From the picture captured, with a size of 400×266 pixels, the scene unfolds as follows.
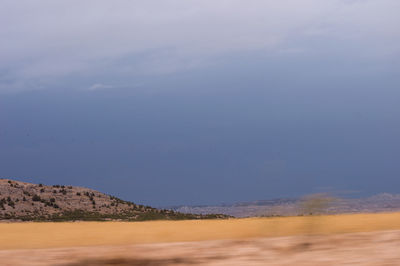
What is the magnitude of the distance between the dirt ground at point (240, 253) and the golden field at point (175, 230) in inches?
Result: 30.5

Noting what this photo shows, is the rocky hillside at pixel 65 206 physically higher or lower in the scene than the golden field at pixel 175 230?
higher

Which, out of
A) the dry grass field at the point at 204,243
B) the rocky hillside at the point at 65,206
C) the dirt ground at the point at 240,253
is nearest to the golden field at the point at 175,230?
the dry grass field at the point at 204,243

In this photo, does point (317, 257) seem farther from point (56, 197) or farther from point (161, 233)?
point (56, 197)

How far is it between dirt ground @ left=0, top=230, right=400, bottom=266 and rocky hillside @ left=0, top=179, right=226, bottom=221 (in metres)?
21.8

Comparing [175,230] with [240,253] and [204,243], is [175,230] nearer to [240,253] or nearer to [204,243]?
[204,243]

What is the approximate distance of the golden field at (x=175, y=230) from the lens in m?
9.64

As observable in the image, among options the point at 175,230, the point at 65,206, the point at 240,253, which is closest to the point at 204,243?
the point at 240,253

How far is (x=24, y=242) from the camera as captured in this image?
9.74m

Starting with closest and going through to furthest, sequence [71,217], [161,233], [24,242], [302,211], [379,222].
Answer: [302,211] → [24,242] → [161,233] → [379,222] → [71,217]

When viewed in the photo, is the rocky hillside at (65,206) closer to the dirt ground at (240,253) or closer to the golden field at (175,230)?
the golden field at (175,230)

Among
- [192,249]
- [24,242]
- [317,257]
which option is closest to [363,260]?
[317,257]

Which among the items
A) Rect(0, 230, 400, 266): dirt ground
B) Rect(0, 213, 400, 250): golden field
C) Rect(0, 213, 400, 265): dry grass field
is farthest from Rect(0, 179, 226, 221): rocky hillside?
Rect(0, 230, 400, 266): dirt ground

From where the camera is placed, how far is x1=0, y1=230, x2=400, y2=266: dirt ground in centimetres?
750

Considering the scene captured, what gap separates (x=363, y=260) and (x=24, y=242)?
5.24 meters
